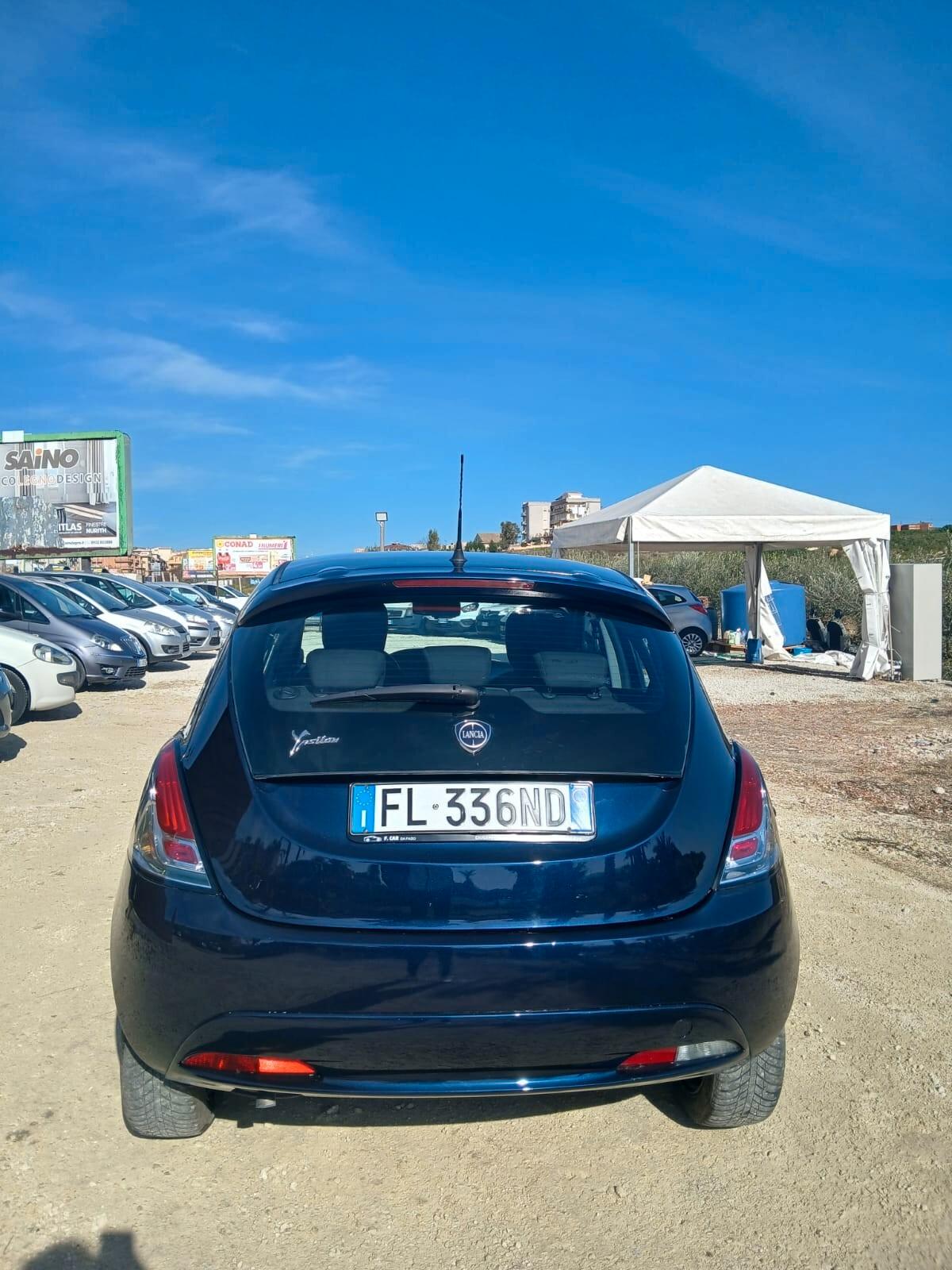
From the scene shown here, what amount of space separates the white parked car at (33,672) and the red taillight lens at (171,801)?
29.4ft

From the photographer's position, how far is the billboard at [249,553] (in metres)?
54.0

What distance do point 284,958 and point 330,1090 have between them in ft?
1.11

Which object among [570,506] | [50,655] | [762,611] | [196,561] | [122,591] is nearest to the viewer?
[50,655]

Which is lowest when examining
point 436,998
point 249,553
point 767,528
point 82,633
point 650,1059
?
point 650,1059

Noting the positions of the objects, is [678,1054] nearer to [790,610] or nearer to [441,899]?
[441,899]

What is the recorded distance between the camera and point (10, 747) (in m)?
9.33

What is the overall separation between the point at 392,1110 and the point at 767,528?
14.1 metres

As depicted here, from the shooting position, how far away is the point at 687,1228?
95.5 inches

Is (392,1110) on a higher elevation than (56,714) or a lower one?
lower

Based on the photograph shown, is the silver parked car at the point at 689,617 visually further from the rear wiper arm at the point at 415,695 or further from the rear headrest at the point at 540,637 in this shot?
the rear wiper arm at the point at 415,695

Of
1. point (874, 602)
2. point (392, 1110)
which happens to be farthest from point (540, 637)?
point (874, 602)

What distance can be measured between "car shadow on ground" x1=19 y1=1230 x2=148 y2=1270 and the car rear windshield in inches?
45.0

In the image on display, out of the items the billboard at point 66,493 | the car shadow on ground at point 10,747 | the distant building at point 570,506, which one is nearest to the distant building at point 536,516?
the distant building at point 570,506

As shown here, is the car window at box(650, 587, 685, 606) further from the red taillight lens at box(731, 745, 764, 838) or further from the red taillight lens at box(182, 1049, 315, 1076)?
the red taillight lens at box(182, 1049, 315, 1076)
